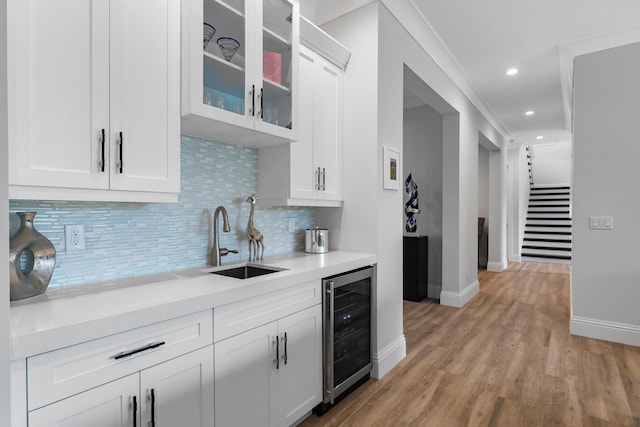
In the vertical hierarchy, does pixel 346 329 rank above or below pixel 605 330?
above

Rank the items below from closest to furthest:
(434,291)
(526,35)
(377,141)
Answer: (377,141) < (526,35) < (434,291)

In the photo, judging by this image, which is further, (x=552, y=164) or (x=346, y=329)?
(x=552, y=164)

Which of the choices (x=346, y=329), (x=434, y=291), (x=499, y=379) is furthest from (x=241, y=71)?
(x=434, y=291)

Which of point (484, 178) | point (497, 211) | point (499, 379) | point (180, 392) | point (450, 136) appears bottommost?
point (499, 379)

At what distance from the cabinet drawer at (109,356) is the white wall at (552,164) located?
1315 centimetres

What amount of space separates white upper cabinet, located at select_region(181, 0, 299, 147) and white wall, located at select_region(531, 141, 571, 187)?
40.0ft

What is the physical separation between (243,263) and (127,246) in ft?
2.23

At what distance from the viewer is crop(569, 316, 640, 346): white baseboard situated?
10.2ft

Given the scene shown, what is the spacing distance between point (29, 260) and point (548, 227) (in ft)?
36.4

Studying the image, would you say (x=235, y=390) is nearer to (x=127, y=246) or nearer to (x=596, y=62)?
(x=127, y=246)

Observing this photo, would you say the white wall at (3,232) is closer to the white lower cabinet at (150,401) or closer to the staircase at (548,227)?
the white lower cabinet at (150,401)

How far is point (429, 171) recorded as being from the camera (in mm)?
4973

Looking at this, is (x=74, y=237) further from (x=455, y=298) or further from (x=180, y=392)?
(x=455, y=298)

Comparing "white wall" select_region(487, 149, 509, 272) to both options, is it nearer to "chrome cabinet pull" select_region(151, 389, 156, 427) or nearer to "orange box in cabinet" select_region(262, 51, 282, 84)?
"orange box in cabinet" select_region(262, 51, 282, 84)
